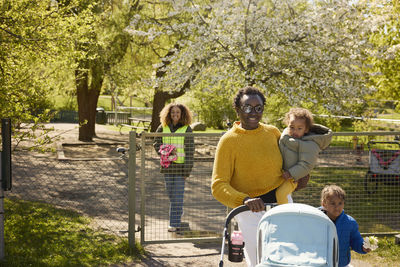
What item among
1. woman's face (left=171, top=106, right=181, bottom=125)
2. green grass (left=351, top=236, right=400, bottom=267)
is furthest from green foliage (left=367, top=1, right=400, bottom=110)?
woman's face (left=171, top=106, right=181, bottom=125)

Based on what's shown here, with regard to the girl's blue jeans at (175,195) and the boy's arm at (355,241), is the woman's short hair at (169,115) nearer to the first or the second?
the girl's blue jeans at (175,195)

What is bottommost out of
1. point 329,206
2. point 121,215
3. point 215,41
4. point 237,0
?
point 121,215

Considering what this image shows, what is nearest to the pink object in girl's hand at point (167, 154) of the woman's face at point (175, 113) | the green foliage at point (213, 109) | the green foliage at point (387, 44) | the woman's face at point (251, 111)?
the woman's face at point (175, 113)

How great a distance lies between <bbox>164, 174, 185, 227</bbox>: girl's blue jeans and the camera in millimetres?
6945

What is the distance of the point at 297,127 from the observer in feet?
13.8

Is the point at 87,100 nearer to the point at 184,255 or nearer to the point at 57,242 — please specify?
the point at 57,242

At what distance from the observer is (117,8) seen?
18.1 m

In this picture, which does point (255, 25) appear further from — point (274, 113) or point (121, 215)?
point (274, 113)

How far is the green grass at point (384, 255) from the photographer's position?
6472 millimetres

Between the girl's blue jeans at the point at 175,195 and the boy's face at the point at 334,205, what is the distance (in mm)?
2894

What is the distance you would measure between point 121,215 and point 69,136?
44.5 feet

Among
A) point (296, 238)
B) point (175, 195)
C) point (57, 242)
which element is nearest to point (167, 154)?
point (175, 195)

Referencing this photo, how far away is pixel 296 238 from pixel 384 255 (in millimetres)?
4158

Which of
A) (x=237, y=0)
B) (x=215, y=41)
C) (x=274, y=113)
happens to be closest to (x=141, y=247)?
(x=215, y=41)
